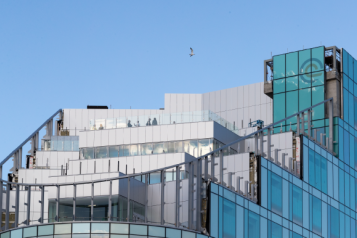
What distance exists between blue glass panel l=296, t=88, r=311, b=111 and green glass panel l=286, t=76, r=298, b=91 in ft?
3.97

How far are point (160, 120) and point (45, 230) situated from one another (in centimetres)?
3061

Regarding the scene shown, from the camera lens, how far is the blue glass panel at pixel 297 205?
90.0m

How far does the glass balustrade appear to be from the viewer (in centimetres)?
10175

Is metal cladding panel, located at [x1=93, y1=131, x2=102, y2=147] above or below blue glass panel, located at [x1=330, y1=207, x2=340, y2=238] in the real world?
above

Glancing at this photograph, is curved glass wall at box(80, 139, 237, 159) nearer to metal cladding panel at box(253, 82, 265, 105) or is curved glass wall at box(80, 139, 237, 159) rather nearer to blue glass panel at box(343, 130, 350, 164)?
blue glass panel at box(343, 130, 350, 164)

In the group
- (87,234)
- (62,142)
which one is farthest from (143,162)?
(87,234)

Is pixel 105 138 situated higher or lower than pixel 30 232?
higher

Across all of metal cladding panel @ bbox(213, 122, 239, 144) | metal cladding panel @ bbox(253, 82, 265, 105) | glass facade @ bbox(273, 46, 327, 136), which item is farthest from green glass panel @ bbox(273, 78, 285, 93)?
metal cladding panel @ bbox(253, 82, 265, 105)

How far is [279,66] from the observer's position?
106812 millimetres

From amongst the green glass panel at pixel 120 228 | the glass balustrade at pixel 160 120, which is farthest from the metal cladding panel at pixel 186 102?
the green glass panel at pixel 120 228

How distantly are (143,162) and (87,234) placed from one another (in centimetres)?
2479

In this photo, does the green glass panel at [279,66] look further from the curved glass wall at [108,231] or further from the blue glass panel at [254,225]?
the curved glass wall at [108,231]

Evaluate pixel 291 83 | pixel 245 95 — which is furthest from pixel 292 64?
pixel 245 95

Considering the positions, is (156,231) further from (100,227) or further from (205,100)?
(205,100)
